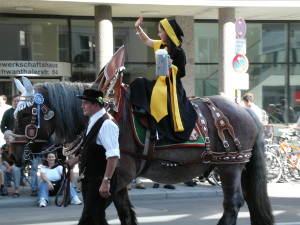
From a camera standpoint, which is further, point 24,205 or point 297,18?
point 297,18

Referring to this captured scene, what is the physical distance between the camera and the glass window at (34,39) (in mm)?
16469

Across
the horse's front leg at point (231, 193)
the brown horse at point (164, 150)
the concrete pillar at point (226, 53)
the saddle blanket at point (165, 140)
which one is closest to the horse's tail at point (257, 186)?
the brown horse at point (164, 150)

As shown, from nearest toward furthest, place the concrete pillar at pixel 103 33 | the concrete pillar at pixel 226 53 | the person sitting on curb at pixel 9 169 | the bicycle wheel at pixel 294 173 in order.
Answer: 1. the person sitting on curb at pixel 9 169
2. the bicycle wheel at pixel 294 173
3. the concrete pillar at pixel 103 33
4. the concrete pillar at pixel 226 53

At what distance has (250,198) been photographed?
675cm

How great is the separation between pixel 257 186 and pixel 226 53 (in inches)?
402

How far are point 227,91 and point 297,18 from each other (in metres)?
4.37

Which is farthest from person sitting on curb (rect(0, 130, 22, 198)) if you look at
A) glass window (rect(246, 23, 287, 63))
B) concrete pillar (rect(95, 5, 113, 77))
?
glass window (rect(246, 23, 287, 63))

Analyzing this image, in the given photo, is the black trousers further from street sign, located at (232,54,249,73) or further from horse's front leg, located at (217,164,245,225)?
street sign, located at (232,54,249,73)

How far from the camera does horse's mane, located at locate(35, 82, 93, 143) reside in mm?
5961

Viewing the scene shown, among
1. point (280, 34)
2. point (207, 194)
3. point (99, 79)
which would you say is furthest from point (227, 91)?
point (99, 79)

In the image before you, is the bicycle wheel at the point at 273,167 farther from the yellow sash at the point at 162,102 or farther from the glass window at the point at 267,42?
the yellow sash at the point at 162,102

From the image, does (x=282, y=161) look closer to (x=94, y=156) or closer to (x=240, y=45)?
(x=240, y=45)

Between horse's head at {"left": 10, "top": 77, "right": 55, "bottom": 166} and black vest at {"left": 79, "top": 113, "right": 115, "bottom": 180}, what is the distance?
31.5 inches

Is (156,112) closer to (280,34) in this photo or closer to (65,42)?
(65,42)
